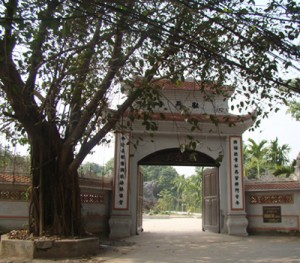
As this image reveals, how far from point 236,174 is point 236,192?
56cm

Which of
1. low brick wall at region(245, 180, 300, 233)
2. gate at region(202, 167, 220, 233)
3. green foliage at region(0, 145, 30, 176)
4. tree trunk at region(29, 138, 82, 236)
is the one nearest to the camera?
tree trunk at region(29, 138, 82, 236)

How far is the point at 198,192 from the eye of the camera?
34000 mm

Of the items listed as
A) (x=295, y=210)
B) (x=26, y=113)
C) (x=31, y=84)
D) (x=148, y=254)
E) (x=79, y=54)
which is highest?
(x=79, y=54)

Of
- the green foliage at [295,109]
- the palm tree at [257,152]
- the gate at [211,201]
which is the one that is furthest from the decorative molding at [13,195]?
the palm tree at [257,152]

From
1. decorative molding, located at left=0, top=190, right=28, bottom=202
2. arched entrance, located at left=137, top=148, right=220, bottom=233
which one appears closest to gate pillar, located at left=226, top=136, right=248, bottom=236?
arched entrance, located at left=137, top=148, right=220, bottom=233

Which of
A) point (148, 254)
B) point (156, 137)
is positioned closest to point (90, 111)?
point (148, 254)

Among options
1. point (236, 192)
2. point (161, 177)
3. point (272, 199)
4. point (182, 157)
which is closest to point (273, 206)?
point (272, 199)

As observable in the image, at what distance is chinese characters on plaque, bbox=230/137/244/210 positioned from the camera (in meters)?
11.6

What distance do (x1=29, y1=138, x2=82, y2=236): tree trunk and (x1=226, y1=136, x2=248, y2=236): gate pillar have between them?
557 centimetres

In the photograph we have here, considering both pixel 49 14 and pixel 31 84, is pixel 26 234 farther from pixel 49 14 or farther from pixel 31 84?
pixel 49 14

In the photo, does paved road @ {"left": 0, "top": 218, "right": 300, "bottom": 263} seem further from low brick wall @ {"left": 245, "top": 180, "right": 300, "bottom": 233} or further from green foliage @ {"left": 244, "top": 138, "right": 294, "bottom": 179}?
green foliage @ {"left": 244, "top": 138, "right": 294, "bottom": 179}

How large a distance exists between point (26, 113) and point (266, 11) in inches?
171

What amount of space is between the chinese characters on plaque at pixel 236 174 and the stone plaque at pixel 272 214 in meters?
0.96

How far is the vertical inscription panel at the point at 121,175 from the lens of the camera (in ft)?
36.3
